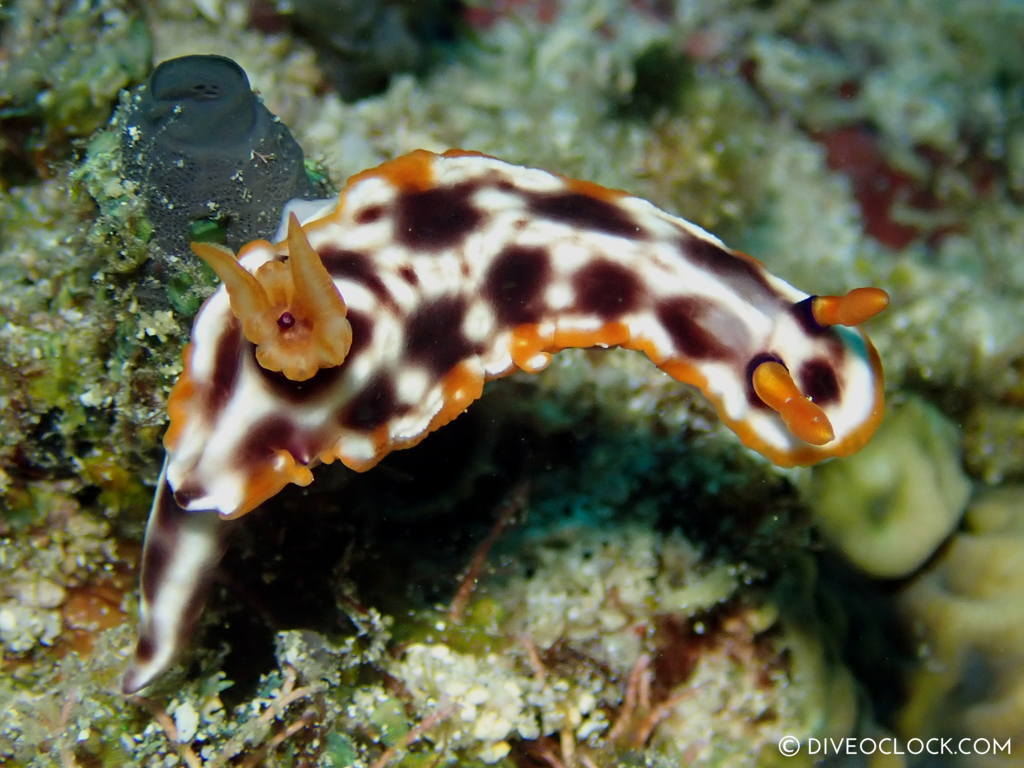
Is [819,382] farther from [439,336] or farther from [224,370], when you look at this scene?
[224,370]

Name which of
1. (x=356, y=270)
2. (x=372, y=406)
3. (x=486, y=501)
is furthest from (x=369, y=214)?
(x=486, y=501)

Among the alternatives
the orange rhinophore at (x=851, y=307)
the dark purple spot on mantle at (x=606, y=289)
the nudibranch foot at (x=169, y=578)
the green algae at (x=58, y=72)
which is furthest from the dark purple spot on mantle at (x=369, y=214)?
the green algae at (x=58, y=72)

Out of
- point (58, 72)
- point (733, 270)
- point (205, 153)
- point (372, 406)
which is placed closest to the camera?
point (372, 406)

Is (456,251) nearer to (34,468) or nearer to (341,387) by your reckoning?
(341,387)

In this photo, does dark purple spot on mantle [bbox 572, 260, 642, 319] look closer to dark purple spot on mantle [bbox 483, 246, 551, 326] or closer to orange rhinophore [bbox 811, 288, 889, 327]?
dark purple spot on mantle [bbox 483, 246, 551, 326]

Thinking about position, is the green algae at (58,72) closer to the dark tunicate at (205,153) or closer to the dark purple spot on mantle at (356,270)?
the dark tunicate at (205,153)

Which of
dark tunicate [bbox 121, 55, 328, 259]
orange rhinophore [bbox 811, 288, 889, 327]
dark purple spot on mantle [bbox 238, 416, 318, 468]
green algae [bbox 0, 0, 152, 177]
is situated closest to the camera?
dark purple spot on mantle [bbox 238, 416, 318, 468]

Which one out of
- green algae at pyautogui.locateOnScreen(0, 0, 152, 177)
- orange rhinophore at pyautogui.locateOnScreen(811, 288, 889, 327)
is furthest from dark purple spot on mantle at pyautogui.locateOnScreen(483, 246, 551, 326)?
green algae at pyautogui.locateOnScreen(0, 0, 152, 177)
